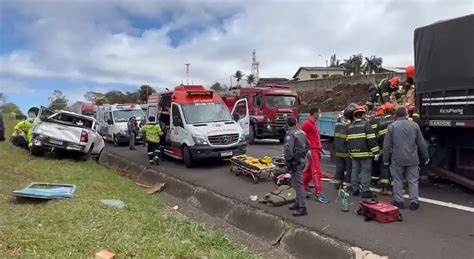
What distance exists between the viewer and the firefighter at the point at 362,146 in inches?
346

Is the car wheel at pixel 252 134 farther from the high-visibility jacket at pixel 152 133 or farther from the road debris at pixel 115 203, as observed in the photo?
the road debris at pixel 115 203

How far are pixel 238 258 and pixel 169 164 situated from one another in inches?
379

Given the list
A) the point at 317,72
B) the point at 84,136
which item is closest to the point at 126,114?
the point at 84,136

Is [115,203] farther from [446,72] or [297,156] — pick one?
[446,72]

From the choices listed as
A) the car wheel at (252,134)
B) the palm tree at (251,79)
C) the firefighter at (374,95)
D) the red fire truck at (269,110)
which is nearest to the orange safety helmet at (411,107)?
the firefighter at (374,95)

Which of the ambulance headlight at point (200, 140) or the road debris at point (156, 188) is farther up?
the ambulance headlight at point (200, 140)

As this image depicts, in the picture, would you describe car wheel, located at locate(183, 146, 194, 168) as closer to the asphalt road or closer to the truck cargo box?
the asphalt road

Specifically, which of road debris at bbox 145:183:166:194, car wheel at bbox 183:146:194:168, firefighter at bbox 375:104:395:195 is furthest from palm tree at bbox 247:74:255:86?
firefighter at bbox 375:104:395:195

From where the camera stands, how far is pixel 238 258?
19.5 feet

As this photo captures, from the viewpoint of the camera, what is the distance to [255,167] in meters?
11.3

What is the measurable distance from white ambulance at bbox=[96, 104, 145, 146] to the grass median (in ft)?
44.0

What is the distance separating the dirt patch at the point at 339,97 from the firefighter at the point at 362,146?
2685 centimetres

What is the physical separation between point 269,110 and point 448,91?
13.6 m

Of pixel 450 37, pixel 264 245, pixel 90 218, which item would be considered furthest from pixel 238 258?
pixel 450 37
